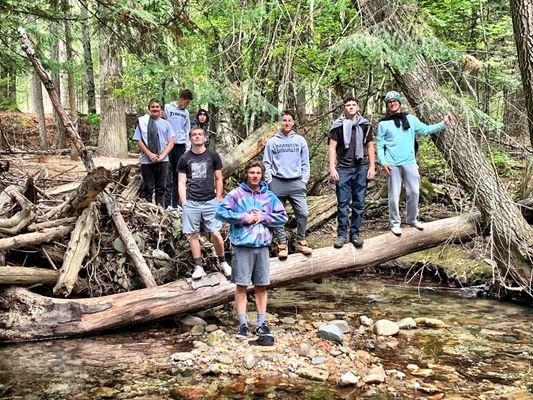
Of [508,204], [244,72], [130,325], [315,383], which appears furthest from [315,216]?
[315,383]

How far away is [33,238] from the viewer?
21.7 ft

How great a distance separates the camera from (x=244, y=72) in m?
11.0

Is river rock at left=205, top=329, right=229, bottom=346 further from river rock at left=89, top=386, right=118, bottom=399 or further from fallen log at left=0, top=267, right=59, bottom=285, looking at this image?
fallen log at left=0, top=267, right=59, bottom=285

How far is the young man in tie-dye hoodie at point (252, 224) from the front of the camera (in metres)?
5.72

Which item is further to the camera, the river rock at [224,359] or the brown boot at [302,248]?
the brown boot at [302,248]

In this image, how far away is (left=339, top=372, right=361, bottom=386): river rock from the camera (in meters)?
4.94

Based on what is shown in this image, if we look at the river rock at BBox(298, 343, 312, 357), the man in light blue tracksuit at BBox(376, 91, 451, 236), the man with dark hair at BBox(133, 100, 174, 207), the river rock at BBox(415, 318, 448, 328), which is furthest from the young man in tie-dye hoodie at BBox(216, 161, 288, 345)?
the man with dark hair at BBox(133, 100, 174, 207)

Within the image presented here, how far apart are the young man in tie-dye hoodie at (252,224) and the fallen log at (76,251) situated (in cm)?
225

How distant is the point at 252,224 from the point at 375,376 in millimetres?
2042

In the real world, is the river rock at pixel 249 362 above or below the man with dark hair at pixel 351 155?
below

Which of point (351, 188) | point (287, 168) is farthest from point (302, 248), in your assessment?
point (287, 168)

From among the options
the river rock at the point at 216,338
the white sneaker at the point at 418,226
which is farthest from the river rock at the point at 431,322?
the river rock at the point at 216,338

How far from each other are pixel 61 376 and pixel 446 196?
9351 millimetres

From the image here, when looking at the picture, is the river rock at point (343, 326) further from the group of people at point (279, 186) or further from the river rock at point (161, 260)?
the river rock at point (161, 260)
